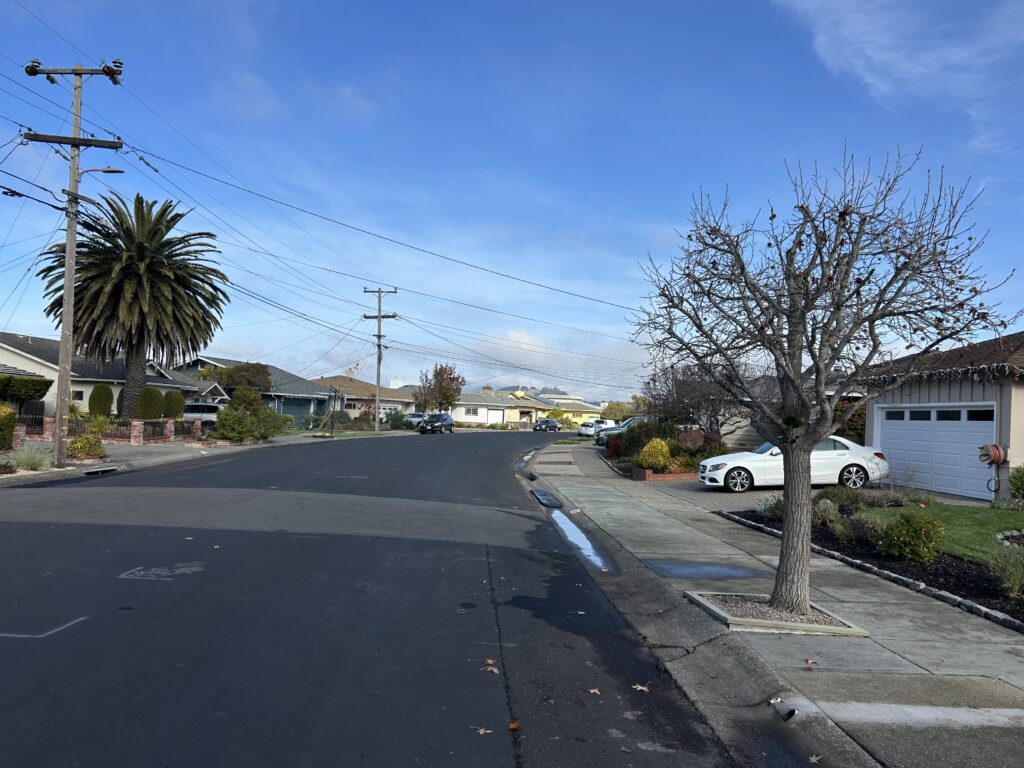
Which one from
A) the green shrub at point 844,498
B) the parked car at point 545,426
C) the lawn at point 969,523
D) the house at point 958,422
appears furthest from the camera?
the parked car at point 545,426

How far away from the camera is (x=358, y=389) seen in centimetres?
9419

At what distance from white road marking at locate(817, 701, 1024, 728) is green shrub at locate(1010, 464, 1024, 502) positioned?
10995mm

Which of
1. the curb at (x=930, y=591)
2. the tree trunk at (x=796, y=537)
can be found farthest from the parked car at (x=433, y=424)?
the tree trunk at (x=796, y=537)

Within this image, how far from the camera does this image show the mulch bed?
8.30 m

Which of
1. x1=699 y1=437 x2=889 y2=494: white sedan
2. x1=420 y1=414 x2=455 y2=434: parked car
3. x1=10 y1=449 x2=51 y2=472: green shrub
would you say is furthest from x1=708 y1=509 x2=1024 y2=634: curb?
x1=420 y1=414 x2=455 y2=434: parked car

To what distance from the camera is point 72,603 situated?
729 centimetres

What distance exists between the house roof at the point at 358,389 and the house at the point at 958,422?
72.2 m

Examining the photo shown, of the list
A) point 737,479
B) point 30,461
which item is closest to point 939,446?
point 737,479

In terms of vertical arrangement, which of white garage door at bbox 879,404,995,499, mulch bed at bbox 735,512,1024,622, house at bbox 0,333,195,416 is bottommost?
mulch bed at bbox 735,512,1024,622

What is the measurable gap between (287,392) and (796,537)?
66.3 metres

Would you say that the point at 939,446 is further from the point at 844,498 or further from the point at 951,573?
the point at 951,573

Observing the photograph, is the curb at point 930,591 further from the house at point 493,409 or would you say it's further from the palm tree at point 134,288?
the house at point 493,409

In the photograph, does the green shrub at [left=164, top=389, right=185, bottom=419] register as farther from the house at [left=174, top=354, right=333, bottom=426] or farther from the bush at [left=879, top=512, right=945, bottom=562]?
the bush at [left=879, top=512, right=945, bottom=562]

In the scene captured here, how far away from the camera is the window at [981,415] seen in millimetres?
16125
